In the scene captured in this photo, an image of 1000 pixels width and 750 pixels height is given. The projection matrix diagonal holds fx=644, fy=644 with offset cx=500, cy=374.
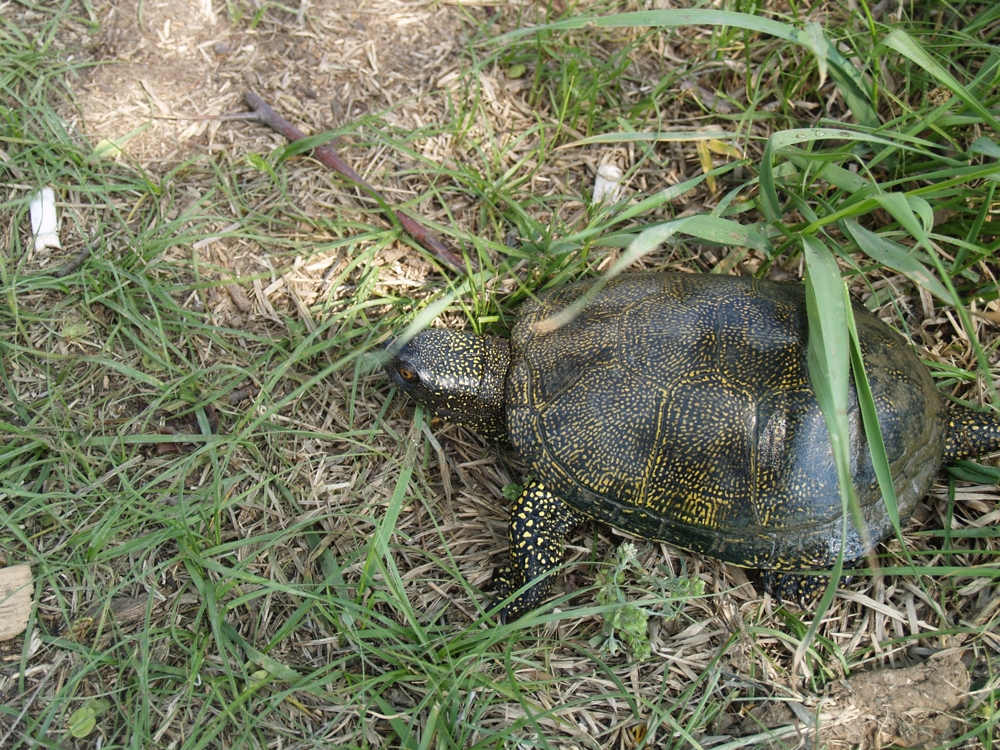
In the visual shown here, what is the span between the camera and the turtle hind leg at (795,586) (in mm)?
2643

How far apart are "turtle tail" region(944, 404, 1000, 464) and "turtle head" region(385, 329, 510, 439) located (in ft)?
6.21

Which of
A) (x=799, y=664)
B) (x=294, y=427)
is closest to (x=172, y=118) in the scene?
(x=294, y=427)

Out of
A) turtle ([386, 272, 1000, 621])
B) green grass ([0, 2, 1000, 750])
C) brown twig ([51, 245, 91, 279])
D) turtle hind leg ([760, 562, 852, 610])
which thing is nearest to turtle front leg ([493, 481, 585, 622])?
turtle ([386, 272, 1000, 621])

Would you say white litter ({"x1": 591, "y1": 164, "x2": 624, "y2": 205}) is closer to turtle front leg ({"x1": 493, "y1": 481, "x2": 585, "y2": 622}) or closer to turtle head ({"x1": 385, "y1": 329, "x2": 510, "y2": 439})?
turtle head ({"x1": 385, "y1": 329, "x2": 510, "y2": 439})

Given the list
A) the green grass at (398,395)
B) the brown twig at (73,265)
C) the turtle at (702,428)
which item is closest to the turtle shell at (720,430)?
the turtle at (702,428)

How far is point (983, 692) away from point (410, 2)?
4224 mm

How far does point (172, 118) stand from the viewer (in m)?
3.39

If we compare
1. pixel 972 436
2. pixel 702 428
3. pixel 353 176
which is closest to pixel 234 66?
pixel 353 176

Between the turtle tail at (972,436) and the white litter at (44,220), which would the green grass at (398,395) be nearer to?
the white litter at (44,220)

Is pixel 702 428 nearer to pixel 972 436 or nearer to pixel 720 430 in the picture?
pixel 720 430

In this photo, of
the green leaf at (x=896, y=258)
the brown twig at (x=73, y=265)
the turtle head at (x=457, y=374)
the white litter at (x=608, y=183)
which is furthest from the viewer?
the white litter at (x=608, y=183)

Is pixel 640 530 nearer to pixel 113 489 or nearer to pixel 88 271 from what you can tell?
pixel 113 489

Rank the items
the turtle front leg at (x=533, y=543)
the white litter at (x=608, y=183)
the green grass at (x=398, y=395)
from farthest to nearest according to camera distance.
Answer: the white litter at (x=608, y=183), the turtle front leg at (x=533, y=543), the green grass at (x=398, y=395)

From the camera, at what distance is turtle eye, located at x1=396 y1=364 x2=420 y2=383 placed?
280cm
